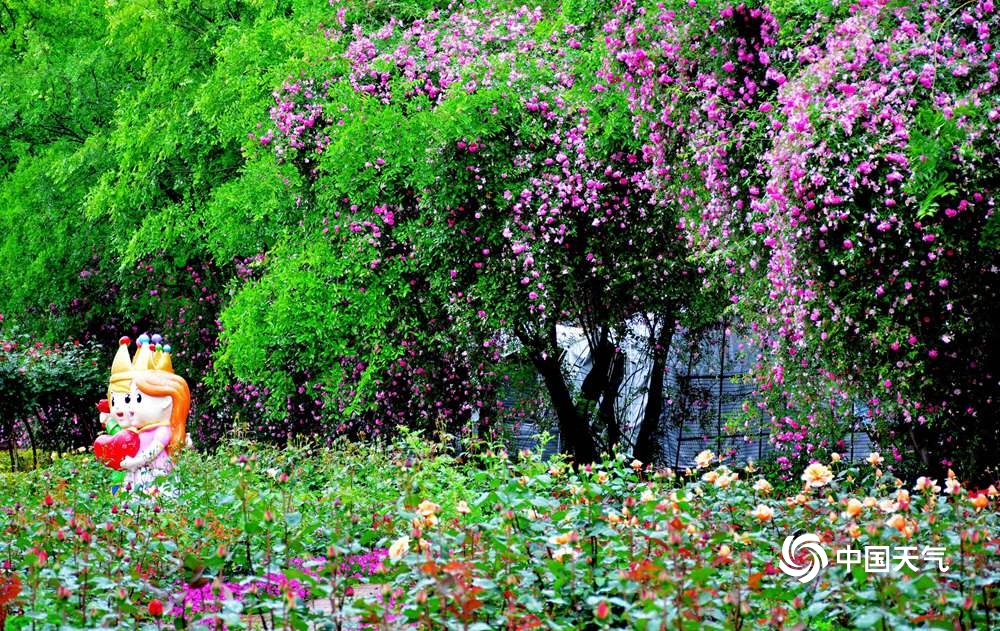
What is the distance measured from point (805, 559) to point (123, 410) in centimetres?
686

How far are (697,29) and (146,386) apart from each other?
529 cm

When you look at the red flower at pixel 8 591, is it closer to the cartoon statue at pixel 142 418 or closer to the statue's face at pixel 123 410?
the cartoon statue at pixel 142 418

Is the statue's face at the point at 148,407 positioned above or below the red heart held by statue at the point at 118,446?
above

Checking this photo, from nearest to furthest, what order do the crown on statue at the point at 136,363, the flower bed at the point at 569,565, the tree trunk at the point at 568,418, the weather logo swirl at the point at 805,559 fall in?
the flower bed at the point at 569,565
the weather logo swirl at the point at 805,559
the crown on statue at the point at 136,363
the tree trunk at the point at 568,418

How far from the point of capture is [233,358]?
12656 mm

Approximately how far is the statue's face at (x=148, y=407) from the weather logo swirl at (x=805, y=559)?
21.5 feet

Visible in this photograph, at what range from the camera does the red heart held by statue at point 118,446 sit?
950 cm

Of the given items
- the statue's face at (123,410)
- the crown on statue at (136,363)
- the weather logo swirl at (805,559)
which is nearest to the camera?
the weather logo swirl at (805,559)

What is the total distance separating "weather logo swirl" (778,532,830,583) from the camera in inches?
159

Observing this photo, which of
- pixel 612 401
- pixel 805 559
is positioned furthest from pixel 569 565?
pixel 612 401

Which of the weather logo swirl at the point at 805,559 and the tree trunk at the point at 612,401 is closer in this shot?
the weather logo swirl at the point at 805,559

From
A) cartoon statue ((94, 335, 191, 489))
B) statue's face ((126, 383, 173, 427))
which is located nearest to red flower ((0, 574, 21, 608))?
cartoon statue ((94, 335, 191, 489))

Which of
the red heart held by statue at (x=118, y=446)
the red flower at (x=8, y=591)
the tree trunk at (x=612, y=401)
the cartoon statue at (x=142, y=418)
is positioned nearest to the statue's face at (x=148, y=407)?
the cartoon statue at (x=142, y=418)

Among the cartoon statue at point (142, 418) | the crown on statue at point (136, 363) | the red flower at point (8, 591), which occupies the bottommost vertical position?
the red flower at point (8, 591)
